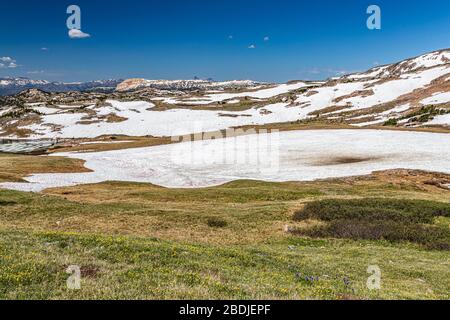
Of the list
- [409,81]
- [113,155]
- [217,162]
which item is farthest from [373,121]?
[113,155]

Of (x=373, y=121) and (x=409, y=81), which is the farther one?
(x=409, y=81)

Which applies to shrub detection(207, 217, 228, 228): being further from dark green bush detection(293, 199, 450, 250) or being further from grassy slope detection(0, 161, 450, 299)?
dark green bush detection(293, 199, 450, 250)

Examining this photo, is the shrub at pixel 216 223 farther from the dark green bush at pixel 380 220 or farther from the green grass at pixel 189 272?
the green grass at pixel 189 272

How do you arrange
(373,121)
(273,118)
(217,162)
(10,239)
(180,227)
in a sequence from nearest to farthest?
1. (10,239)
2. (180,227)
3. (217,162)
4. (373,121)
5. (273,118)

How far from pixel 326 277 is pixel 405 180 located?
48.3 m

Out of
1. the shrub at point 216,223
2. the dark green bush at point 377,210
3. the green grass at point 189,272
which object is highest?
the green grass at point 189,272

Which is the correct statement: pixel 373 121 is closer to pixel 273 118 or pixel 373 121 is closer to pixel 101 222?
pixel 273 118

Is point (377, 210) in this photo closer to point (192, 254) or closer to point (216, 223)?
point (216, 223)

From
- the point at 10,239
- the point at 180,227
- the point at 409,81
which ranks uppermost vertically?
the point at 409,81

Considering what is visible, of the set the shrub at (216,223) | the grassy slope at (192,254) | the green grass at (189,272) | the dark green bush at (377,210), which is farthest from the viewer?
the dark green bush at (377,210)

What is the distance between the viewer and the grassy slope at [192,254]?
43.9 ft

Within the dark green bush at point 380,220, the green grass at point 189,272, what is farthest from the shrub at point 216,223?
the green grass at point 189,272

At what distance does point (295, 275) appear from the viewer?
17.8 metres

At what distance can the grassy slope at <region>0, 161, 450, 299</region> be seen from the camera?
13.4m
